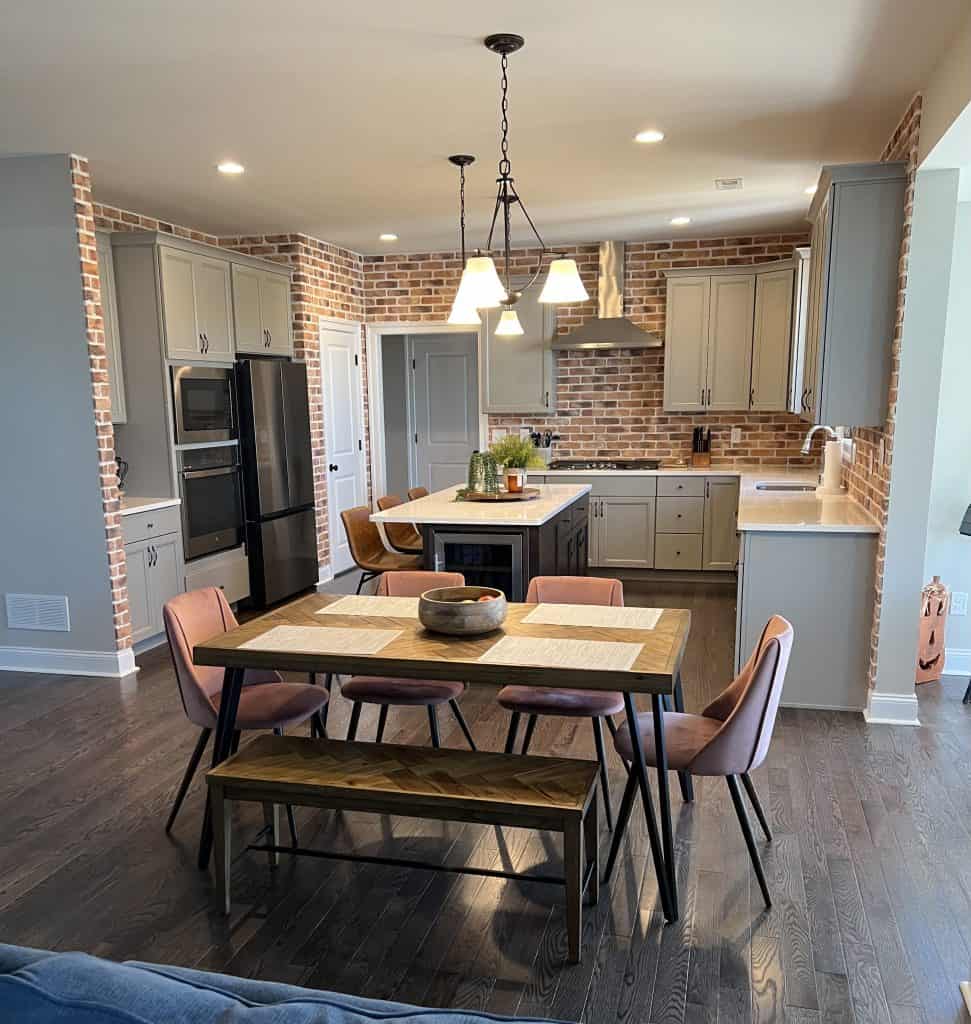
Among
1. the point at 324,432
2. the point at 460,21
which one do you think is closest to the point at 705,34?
the point at 460,21

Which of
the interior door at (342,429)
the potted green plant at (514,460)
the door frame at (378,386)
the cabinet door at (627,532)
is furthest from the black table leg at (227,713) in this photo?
the door frame at (378,386)

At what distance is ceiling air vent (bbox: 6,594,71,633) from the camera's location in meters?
4.46

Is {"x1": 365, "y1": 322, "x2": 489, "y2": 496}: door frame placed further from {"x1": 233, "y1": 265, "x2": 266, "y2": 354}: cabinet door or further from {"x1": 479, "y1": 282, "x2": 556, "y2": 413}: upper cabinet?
{"x1": 233, "y1": 265, "x2": 266, "y2": 354}: cabinet door

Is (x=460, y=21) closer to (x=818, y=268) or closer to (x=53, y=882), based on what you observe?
(x=818, y=268)

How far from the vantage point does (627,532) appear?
6.45 metres

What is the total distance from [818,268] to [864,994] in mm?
3031

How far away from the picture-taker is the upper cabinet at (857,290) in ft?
11.4

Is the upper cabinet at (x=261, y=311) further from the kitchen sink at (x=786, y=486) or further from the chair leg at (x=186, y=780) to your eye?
the kitchen sink at (x=786, y=486)

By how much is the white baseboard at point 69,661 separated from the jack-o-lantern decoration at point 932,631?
13.4ft

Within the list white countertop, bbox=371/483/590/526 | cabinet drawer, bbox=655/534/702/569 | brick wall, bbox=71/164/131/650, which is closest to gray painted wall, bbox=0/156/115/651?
brick wall, bbox=71/164/131/650

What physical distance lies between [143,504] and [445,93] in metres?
2.85

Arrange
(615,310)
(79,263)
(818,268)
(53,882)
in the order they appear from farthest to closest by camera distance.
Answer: (615,310) → (79,263) → (818,268) → (53,882)

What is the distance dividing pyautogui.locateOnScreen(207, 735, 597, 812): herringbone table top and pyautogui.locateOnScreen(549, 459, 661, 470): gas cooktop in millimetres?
4450

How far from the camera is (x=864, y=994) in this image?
→ 2.02m
